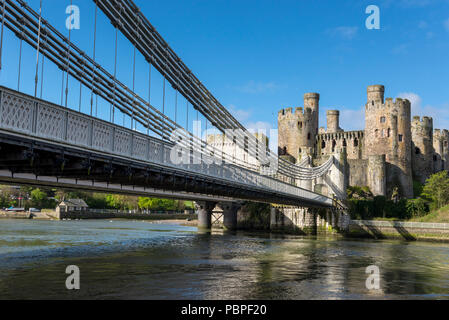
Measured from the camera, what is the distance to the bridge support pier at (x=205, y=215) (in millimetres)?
61062

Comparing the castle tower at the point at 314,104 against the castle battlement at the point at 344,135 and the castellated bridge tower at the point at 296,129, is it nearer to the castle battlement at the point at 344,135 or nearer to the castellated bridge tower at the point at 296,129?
the castellated bridge tower at the point at 296,129

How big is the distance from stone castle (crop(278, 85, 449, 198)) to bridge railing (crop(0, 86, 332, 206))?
37.4m

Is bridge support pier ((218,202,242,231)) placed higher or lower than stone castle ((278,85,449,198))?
lower

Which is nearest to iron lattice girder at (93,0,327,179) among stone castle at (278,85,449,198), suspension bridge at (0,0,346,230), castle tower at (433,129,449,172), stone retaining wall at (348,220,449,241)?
suspension bridge at (0,0,346,230)

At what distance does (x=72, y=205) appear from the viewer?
79312 mm

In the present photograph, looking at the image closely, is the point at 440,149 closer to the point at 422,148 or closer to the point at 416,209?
the point at 422,148

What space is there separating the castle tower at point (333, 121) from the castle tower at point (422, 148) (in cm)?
1423

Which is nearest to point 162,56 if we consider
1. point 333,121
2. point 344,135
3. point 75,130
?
point 75,130

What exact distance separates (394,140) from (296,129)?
16869 mm

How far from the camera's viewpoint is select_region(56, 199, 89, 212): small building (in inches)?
3039

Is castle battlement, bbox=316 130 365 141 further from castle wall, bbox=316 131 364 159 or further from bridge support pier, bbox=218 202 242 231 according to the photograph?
bridge support pier, bbox=218 202 242 231

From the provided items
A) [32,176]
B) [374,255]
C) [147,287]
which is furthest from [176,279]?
[374,255]
